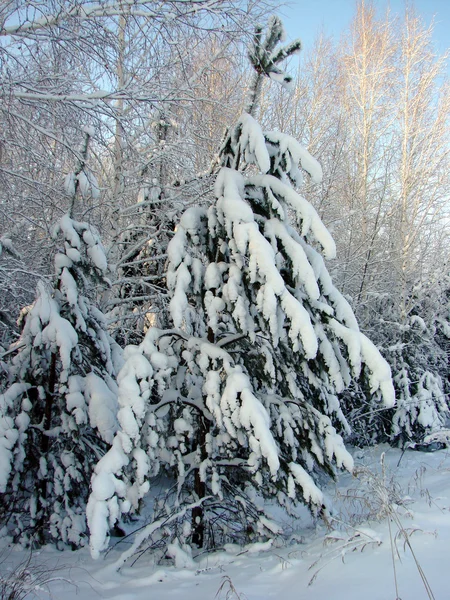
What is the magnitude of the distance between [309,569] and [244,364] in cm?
204

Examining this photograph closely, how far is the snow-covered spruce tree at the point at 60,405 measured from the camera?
15.4 feet

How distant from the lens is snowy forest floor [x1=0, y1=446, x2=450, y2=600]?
2.54 m

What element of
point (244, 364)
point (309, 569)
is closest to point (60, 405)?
point (244, 364)

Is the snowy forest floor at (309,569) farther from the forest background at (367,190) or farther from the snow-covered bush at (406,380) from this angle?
the snow-covered bush at (406,380)

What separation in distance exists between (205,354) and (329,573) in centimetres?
199

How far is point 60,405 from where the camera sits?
4.96m

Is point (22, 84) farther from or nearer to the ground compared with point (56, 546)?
farther from the ground

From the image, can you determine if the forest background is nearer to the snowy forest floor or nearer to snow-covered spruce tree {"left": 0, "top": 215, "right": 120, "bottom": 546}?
snow-covered spruce tree {"left": 0, "top": 215, "right": 120, "bottom": 546}

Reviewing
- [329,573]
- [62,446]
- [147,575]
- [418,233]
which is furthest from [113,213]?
[418,233]

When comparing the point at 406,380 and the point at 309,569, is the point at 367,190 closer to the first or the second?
the point at 406,380

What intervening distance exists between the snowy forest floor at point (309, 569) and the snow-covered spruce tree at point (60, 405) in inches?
20.5

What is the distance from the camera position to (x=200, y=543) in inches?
169

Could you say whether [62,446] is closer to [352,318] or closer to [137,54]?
[352,318]

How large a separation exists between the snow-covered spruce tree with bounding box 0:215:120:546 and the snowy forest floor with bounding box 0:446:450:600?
0.52 meters
